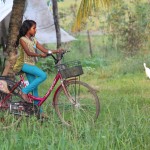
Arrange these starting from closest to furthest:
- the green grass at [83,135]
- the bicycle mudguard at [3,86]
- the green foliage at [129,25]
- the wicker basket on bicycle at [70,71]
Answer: the green grass at [83,135] < the wicker basket on bicycle at [70,71] < the bicycle mudguard at [3,86] < the green foliage at [129,25]

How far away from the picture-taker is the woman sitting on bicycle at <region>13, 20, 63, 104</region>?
6.53 m

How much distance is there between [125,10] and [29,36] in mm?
9983

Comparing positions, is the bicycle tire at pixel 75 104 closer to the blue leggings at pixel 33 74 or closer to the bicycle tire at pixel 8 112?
the blue leggings at pixel 33 74

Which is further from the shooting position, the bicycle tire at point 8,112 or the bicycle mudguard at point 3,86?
the bicycle mudguard at point 3,86

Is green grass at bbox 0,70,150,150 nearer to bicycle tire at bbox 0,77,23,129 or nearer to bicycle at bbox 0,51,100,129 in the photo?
bicycle at bbox 0,51,100,129

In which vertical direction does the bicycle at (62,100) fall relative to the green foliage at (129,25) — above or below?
below

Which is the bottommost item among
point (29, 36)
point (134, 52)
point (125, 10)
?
point (29, 36)

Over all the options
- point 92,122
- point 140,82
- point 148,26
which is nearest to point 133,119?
point 92,122

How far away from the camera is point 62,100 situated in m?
6.60

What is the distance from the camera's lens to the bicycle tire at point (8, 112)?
6.22 meters

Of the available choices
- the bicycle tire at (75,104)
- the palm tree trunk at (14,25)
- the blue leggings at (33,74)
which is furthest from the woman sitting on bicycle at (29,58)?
the palm tree trunk at (14,25)

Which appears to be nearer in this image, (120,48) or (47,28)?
(47,28)

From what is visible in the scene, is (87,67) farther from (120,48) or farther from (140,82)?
(140,82)

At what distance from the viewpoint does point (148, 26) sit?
15.3 meters
